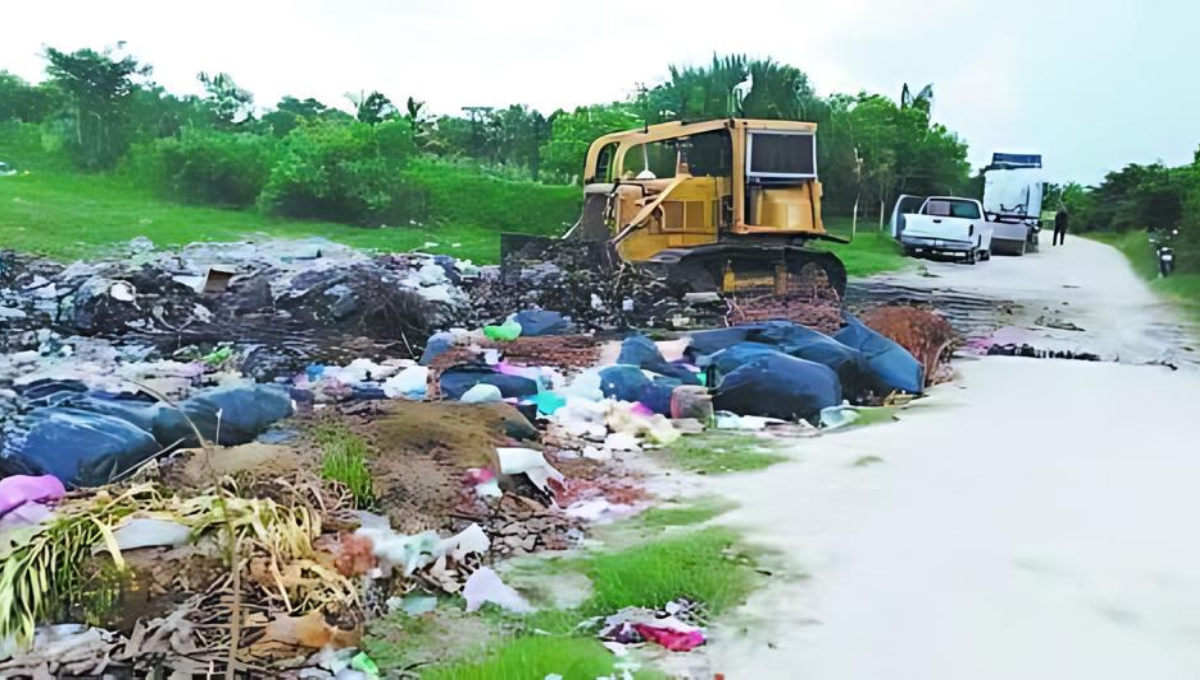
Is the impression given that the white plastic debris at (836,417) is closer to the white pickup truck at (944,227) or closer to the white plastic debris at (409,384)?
the white plastic debris at (409,384)

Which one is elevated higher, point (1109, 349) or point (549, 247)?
point (549, 247)

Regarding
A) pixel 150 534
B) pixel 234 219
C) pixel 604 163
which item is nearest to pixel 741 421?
pixel 150 534

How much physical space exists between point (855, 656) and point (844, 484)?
1367 millimetres

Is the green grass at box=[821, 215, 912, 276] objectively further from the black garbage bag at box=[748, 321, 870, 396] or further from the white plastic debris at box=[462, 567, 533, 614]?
the white plastic debris at box=[462, 567, 533, 614]

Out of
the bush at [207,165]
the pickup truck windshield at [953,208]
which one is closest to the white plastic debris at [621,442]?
the bush at [207,165]

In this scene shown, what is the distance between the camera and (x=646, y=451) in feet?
13.6

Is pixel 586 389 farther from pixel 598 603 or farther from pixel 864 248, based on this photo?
pixel 864 248

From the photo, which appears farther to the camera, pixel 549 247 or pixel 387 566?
pixel 549 247

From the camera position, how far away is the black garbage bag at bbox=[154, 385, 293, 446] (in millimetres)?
3653

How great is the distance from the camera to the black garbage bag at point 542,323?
20.4ft

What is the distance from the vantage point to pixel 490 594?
2.64m

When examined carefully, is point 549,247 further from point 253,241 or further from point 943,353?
point 943,353

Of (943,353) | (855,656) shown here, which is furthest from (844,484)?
(943,353)

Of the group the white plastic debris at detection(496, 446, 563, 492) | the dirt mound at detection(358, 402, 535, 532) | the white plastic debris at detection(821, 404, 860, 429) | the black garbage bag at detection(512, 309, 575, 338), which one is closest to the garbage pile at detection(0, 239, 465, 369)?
the black garbage bag at detection(512, 309, 575, 338)
